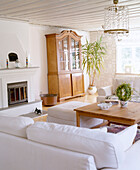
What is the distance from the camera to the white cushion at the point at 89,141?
1.52m

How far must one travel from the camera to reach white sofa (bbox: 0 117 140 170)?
153cm

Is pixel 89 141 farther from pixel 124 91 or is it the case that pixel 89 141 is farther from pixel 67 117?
pixel 67 117

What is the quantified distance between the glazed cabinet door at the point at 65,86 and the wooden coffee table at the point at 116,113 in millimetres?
3056

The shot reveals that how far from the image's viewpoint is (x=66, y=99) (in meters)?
7.30

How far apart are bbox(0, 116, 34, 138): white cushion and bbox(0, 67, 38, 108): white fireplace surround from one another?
9.94ft

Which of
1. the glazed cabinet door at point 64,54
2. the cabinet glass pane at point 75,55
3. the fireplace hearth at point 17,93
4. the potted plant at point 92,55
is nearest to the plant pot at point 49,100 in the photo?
the fireplace hearth at point 17,93

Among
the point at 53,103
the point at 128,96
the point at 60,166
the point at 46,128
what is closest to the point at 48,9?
the point at 128,96

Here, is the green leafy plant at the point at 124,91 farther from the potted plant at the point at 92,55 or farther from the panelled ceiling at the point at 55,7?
the potted plant at the point at 92,55

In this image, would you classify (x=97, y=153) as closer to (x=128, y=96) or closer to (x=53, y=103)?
(x=128, y=96)

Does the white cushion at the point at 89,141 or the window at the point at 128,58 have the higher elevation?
the window at the point at 128,58

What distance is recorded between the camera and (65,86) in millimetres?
7070

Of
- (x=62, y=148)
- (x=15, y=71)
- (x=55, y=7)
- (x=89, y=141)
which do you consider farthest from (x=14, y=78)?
(x=89, y=141)

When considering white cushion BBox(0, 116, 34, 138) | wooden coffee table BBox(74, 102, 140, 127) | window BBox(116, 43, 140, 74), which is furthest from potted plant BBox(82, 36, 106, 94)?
white cushion BBox(0, 116, 34, 138)

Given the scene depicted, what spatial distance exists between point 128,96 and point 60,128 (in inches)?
83.7
